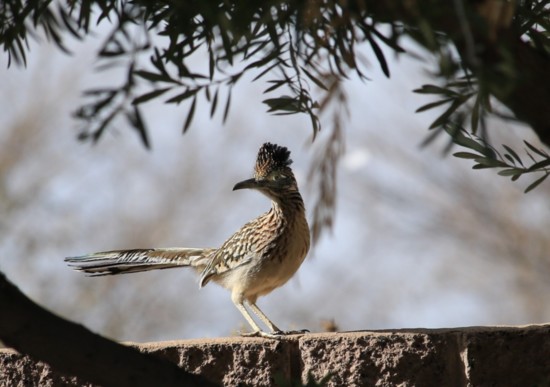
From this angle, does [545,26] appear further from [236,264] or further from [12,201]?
[12,201]

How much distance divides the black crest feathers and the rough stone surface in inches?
49.0

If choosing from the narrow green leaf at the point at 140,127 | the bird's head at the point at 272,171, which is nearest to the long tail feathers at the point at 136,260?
the bird's head at the point at 272,171

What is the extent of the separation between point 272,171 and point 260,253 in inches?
14.0

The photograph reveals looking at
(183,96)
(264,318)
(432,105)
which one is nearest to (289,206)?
(264,318)

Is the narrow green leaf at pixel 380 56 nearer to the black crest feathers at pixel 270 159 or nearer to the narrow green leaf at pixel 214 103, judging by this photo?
the narrow green leaf at pixel 214 103

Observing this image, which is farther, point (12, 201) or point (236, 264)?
point (12, 201)

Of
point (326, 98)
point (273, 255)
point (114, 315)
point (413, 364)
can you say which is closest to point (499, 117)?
point (413, 364)

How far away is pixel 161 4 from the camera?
223 centimetres

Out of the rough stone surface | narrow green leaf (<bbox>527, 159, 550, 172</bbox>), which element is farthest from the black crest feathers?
narrow green leaf (<bbox>527, 159, 550, 172</bbox>)

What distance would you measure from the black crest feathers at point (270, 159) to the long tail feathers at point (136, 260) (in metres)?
0.55

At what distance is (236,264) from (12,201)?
5.80 metres

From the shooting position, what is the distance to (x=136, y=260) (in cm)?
451

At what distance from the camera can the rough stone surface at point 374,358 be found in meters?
2.99

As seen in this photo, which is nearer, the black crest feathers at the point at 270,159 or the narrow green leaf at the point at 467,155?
the narrow green leaf at the point at 467,155
